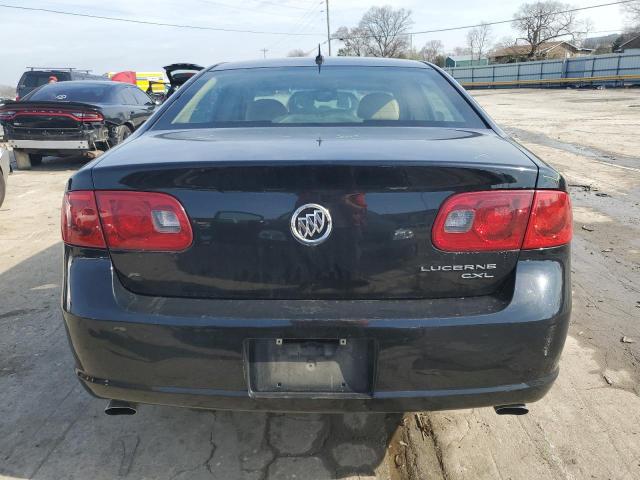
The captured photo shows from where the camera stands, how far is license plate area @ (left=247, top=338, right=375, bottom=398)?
1.74m

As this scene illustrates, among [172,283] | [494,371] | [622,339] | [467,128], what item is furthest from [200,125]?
[622,339]

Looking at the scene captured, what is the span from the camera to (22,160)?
9.73 metres

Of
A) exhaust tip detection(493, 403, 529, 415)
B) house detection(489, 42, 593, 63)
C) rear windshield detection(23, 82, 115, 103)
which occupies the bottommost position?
exhaust tip detection(493, 403, 529, 415)

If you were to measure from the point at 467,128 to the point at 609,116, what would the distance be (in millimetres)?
20482

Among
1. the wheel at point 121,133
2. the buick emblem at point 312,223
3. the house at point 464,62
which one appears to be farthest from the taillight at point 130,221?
the house at point 464,62

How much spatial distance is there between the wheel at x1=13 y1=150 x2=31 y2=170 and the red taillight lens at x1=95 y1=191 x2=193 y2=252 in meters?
9.19

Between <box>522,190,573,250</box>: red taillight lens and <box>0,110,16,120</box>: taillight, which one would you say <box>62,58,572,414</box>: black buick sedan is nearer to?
<box>522,190,573,250</box>: red taillight lens

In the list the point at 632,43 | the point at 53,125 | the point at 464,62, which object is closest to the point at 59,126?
the point at 53,125

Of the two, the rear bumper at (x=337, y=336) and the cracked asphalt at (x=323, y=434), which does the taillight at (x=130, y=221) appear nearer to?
the rear bumper at (x=337, y=336)

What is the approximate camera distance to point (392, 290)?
69.2 inches

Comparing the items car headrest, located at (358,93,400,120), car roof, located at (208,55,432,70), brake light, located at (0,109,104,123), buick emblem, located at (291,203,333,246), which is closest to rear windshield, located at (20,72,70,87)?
brake light, located at (0,109,104,123)

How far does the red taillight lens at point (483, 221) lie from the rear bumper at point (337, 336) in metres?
0.12

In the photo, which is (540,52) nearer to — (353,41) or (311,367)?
(353,41)

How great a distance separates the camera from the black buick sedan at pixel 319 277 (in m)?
1.71
